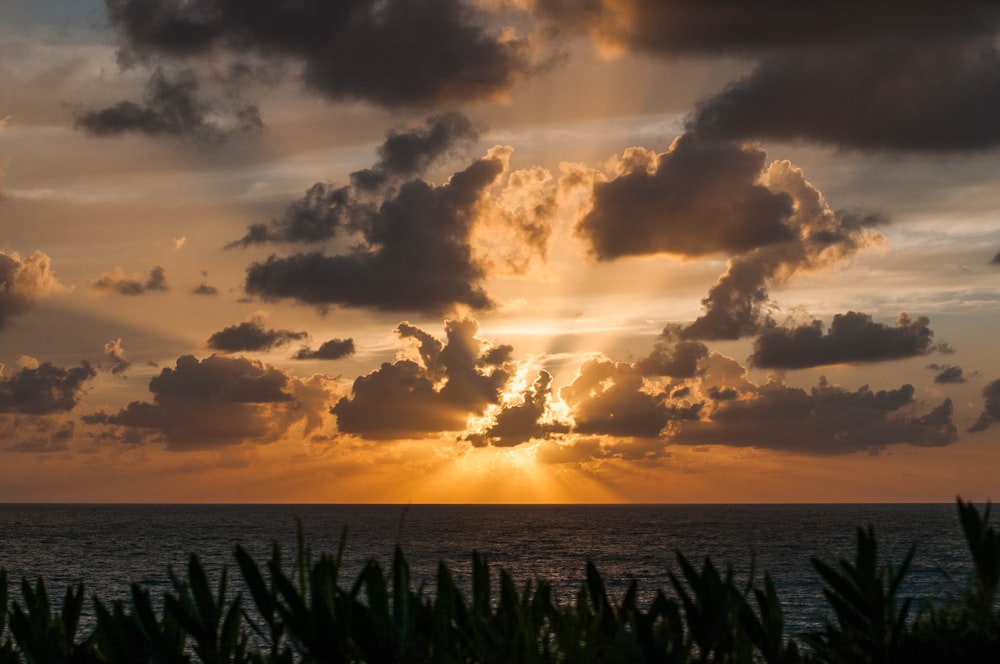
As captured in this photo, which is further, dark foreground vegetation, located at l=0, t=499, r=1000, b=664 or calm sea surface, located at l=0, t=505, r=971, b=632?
calm sea surface, located at l=0, t=505, r=971, b=632

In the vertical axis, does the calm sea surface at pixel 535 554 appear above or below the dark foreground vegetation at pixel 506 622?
below

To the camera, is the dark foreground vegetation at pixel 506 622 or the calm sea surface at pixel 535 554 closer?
the dark foreground vegetation at pixel 506 622

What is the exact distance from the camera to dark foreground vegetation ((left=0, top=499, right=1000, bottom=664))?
5375 millimetres

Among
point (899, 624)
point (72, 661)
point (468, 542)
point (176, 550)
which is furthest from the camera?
point (468, 542)

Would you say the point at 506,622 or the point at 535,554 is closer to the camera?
the point at 506,622

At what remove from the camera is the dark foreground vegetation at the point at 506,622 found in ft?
17.6

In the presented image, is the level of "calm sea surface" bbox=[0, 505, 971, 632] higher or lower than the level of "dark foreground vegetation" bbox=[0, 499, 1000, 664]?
lower

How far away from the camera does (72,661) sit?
624cm

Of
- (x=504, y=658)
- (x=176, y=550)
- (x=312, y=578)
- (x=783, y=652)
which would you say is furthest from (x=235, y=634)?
(x=176, y=550)

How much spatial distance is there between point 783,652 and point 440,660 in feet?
6.16

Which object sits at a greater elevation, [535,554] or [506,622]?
[506,622]

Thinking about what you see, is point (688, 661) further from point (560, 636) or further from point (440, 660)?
point (440, 660)

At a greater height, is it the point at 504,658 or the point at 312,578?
the point at 312,578

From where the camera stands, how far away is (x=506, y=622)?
5.63 meters
